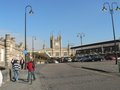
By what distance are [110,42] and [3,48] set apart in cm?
8048

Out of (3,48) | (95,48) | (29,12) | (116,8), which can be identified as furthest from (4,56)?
(95,48)

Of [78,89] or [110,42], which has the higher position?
[110,42]

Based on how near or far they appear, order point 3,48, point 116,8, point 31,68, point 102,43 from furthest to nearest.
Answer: point 102,43 < point 3,48 < point 116,8 < point 31,68

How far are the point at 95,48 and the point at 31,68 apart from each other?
430 ft

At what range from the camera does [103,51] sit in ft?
487

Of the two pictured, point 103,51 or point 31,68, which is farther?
point 103,51

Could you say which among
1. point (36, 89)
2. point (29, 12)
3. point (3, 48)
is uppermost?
point (29, 12)

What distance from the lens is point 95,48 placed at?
15450cm

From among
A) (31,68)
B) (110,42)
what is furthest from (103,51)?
(31,68)

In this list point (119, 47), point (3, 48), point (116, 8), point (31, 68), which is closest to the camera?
point (31, 68)

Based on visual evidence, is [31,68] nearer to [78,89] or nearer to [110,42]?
[78,89]

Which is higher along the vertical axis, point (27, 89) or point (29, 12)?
point (29, 12)

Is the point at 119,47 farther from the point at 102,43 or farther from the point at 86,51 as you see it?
the point at 86,51

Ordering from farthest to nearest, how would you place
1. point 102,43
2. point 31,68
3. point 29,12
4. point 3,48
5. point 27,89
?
1. point 102,43
2. point 3,48
3. point 29,12
4. point 31,68
5. point 27,89
